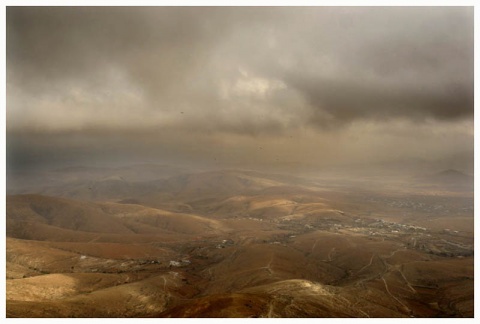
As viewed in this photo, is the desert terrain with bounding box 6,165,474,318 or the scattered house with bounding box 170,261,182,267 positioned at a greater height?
the desert terrain with bounding box 6,165,474,318

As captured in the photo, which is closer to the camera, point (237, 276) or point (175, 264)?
point (237, 276)

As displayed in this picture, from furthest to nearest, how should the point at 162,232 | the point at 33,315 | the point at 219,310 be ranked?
the point at 162,232, the point at 33,315, the point at 219,310

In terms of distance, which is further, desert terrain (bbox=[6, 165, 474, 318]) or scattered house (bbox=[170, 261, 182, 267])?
scattered house (bbox=[170, 261, 182, 267])

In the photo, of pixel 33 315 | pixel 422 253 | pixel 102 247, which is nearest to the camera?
pixel 33 315

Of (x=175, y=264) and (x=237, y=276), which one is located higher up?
(x=237, y=276)

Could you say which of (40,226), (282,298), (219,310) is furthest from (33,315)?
(40,226)

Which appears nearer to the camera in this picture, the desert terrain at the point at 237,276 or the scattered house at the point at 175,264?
the desert terrain at the point at 237,276

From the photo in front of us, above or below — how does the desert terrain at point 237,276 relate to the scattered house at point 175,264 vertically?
above

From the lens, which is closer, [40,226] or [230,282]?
[230,282]

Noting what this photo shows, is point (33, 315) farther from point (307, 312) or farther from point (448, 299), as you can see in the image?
point (448, 299)

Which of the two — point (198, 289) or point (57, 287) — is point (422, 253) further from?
point (57, 287)

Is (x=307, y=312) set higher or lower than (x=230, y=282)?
higher
